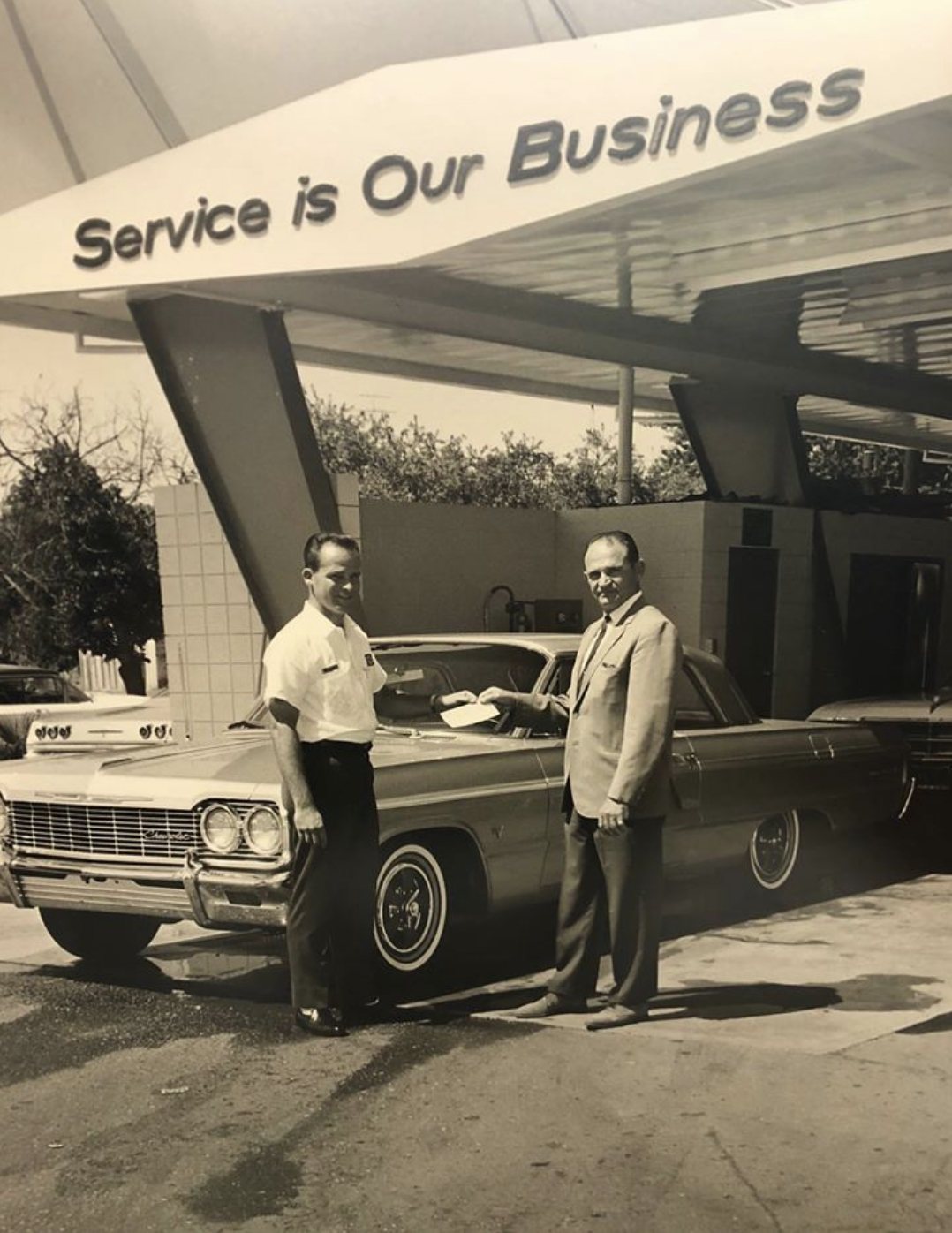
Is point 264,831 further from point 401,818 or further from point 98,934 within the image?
point 98,934

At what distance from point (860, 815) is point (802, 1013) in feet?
8.78

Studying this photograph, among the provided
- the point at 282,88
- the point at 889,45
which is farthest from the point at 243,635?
the point at 889,45

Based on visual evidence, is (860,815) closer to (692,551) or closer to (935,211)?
(935,211)

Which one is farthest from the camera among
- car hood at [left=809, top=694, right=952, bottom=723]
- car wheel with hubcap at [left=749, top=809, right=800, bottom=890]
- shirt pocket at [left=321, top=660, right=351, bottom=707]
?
car hood at [left=809, top=694, right=952, bottom=723]

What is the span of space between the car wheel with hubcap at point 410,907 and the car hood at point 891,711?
173 inches

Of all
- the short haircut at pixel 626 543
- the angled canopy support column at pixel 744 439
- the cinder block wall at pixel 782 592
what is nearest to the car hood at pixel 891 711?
the cinder block wall at pixel 782 592

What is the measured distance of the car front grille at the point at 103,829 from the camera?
5180 millimetres

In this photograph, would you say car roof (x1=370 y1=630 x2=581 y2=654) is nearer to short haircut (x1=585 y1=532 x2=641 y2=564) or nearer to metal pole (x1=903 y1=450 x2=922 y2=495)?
short haircut (x1=585 y1=532 x2=641 y2=564)

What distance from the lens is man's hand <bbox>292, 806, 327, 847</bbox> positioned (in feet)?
15.5

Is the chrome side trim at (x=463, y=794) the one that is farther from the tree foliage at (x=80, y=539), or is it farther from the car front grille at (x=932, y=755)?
the tree foliage at (x=80, y=539)

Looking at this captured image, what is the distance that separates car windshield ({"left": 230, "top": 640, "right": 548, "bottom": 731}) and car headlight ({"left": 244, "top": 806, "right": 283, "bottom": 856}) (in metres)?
1.22

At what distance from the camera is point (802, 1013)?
493 centimetres

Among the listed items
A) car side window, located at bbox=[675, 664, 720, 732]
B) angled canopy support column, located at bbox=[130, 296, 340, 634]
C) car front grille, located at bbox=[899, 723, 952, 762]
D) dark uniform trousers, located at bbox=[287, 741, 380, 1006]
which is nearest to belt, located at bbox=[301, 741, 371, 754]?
dark uniform trousers, located at bbox=[287, 741, 380, 1006]

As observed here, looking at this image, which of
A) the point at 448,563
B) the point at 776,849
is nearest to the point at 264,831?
the point at 776,849
